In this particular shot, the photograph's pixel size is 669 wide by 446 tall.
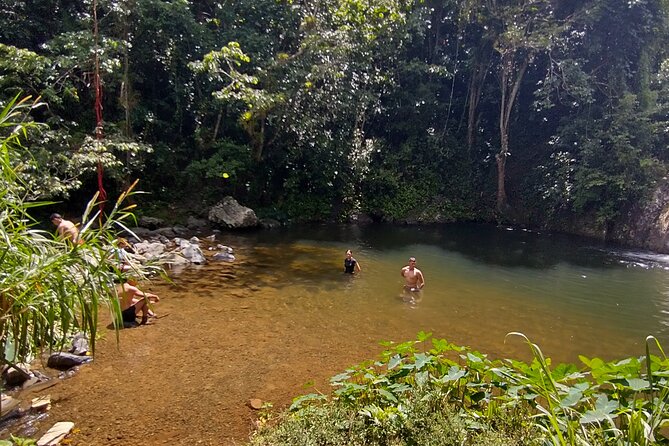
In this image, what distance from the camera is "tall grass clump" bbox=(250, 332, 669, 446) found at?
2.48m

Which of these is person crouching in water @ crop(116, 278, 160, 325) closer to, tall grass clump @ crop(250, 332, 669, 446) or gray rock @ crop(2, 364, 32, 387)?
gray rock @ crop(2, 364, 32, 387)

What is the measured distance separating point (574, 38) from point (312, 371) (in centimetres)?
1950

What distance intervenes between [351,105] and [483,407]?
15667mm

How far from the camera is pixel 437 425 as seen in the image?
9.98 feet

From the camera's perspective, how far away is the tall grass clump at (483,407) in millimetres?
2477

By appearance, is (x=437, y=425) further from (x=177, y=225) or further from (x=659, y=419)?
(x=177, y=225)

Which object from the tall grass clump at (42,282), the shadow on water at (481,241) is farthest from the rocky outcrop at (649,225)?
the tall grass clump at (42,282)

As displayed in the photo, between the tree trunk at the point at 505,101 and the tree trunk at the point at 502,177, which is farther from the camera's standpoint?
the tree trunk at the point at 502,177

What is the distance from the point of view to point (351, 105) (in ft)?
58.0

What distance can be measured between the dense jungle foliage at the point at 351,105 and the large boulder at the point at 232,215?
1.26m

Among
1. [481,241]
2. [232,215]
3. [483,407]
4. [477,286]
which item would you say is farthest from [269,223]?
[483,407]

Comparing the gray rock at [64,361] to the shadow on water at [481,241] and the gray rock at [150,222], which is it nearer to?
the shadow on water at [481,241]

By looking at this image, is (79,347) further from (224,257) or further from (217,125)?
(217,125)

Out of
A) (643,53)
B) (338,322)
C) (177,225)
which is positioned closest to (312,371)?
(338,322)
